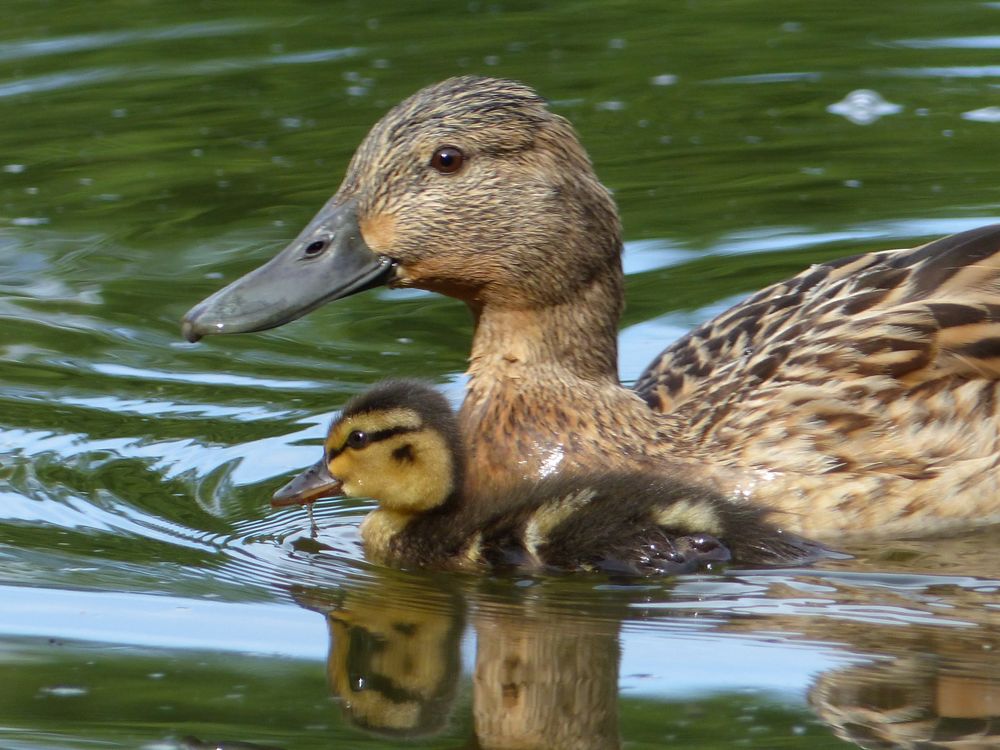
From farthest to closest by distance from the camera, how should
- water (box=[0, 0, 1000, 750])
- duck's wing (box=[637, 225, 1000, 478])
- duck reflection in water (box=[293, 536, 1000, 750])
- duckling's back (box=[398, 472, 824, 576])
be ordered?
1. duck's wing (box=[637, 225, 1000, 478])
2. duckling's back (box=[398, 472, 824, 576])
3. water (box=[0, 0, 1000, 750])
4. duck reflection in water (box=[293, 536, 1000, 750])

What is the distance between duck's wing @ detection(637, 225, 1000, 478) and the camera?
648 cm

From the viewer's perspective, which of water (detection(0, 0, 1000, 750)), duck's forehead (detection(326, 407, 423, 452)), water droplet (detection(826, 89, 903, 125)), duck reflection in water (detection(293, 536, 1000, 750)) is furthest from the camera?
water droplet (detection(826, 89, 903, 125))

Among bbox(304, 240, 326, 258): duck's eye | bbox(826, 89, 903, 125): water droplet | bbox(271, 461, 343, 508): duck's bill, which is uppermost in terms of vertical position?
bbox(826, 89, 903, 125): water droplet

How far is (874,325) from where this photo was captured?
6.63m

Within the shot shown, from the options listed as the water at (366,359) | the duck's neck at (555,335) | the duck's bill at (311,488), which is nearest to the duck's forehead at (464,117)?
the duck's neck at (555,335)

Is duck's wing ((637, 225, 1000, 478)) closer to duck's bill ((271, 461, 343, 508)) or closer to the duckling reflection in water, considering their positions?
the duckling reflection in water

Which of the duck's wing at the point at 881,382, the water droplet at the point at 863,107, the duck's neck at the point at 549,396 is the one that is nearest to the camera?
the duck's wing at the point at 881,382

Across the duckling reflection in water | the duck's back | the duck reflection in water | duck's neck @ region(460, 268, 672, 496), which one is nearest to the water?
the duck reflection in water

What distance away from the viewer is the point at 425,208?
6516 millimetres

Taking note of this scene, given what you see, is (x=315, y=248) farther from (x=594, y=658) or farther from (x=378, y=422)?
(x=594, y=658)

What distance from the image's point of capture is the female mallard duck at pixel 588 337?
6438 mm

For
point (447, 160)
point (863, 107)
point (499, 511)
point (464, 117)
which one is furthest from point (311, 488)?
point (863, 107)

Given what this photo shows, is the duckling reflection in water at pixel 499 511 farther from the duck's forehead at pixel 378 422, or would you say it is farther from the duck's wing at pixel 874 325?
the duck's wing at pixel 874 325

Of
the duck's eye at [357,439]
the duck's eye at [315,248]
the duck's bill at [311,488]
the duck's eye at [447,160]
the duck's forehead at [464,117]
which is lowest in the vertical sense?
the duck's bill at [311,488]
